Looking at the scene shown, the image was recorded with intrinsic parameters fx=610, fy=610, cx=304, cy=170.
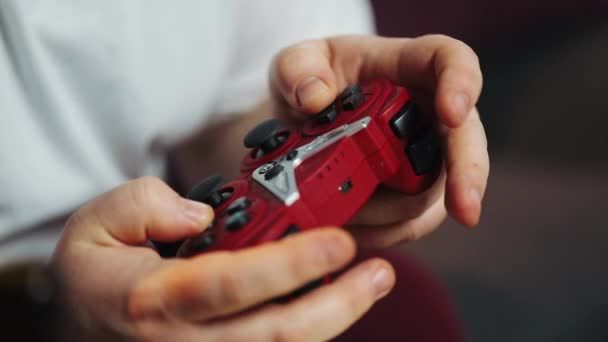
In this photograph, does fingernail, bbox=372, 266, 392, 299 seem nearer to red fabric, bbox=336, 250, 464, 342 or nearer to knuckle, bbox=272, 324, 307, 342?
knuckle, bbox=272, 324, 307, 342

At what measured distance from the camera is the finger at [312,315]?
262mm

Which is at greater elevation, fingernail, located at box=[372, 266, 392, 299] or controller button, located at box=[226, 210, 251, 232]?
controller button, located at box=[226, 210, 251, 232]

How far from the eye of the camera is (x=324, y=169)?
0.29 meters

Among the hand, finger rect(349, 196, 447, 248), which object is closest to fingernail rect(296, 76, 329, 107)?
the hand

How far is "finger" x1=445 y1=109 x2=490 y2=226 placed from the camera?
1.04ft

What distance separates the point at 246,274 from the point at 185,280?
0.09 feet

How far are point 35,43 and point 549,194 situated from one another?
503mm

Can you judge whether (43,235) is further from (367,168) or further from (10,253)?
(367,168)

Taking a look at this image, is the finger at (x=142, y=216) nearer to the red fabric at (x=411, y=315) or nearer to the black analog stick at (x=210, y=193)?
the black analog stick at (x=210, y=193)

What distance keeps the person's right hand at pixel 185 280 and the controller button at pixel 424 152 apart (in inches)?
2.8

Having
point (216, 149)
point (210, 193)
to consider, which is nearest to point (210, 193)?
point (210, 193)

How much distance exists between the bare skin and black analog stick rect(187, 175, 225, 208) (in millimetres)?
13

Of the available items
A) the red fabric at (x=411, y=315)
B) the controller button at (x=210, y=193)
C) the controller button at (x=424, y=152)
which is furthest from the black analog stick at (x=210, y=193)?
the red fabric at (x=411, y=315)

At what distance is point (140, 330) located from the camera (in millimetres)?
265
